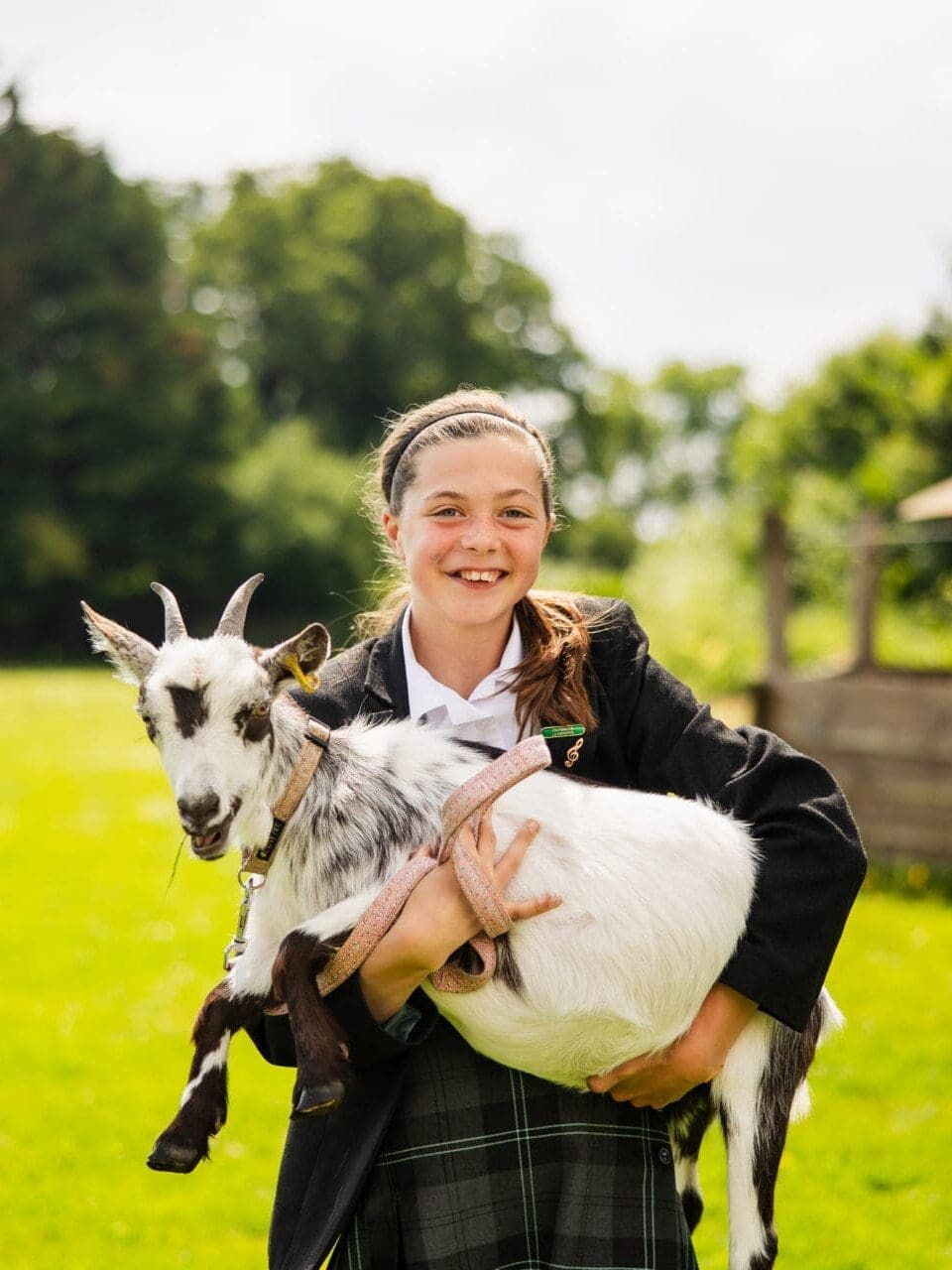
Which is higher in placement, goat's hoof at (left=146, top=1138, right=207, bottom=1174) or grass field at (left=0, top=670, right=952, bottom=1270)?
goat's hoof at (left=146, top=1138, right=207, bottom=1174)

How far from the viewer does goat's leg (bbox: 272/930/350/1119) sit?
88.0 inches

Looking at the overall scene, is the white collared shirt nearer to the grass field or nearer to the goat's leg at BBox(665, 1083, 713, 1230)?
the goat's leg at BBox(665, 1083, 713, 1230)

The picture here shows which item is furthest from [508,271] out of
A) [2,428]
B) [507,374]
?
[2,428]

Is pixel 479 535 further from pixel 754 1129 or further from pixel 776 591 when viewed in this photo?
pixel 776 591

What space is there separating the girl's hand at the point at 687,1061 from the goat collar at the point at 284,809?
0.79 m

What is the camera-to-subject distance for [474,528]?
8.87ft

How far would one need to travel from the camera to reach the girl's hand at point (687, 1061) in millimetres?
2537

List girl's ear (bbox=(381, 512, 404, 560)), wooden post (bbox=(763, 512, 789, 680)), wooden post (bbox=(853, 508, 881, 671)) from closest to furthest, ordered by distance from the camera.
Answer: girl's ear (bbox=(381, 512, 404, 560)), wooden post (bbox=(763, 512, 789, 680)), wooden post (bbox=(853, 508, 881, 671))

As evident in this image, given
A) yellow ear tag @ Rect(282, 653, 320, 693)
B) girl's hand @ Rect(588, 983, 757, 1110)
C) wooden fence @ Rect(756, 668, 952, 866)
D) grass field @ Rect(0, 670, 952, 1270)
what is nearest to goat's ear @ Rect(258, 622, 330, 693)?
yellow ear tag @ Rect(282, 653, 320, 693)

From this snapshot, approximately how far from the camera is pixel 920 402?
29.8m

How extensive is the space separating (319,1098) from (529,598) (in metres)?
1.23

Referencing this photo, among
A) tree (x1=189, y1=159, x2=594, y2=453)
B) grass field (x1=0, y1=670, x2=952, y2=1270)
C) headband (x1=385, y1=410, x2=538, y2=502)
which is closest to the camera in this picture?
headband (x1=385, y1=410, x2=538, y2=502)

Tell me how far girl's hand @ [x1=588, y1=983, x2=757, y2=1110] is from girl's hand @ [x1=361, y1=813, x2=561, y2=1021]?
15.2 inches

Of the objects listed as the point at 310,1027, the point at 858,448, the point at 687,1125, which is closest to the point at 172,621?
the point at 310,1027
